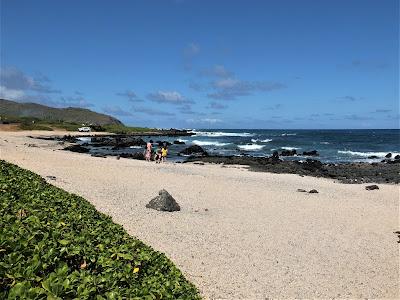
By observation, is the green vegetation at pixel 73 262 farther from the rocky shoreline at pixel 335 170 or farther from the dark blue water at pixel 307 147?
the dark blue water at pixel 307 147

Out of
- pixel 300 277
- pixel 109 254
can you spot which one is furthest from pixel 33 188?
pixel 300 277

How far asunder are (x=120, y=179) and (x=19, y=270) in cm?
1616

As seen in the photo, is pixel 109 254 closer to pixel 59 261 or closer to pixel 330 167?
pixel 59 261

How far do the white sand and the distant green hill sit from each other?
154154 mm

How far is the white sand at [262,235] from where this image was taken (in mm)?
8758

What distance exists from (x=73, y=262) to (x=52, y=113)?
7206 inches

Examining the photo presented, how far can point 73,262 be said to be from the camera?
15.3ft

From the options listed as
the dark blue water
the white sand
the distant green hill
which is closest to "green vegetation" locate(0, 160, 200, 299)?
the white sand

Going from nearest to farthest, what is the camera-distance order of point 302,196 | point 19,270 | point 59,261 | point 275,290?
point 19,270, point 59,261, point 275,290, point 302,196

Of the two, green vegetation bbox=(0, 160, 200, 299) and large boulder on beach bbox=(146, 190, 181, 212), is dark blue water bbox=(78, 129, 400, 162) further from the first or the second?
green vegetation bbox=(0, 160, 200, 299)

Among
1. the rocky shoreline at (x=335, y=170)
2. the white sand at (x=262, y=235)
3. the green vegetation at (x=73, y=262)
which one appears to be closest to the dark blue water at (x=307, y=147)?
the rocky shoreline at (x=335, y=170)

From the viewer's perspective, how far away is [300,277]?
9.03m

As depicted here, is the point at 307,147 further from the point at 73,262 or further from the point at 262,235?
the point at 73,262

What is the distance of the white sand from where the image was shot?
8.76 meters
